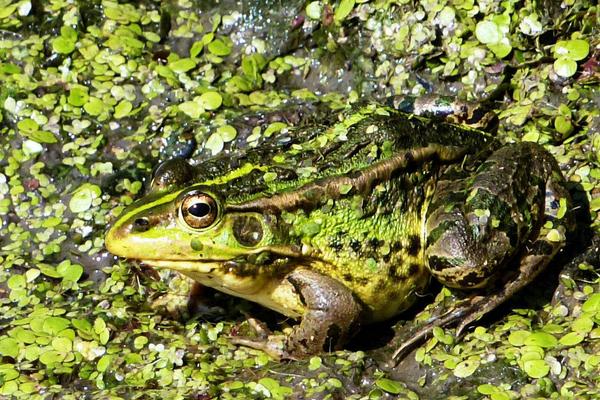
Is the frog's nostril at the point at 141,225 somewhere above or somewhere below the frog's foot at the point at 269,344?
above

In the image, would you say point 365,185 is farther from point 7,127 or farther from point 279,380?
point 7,127

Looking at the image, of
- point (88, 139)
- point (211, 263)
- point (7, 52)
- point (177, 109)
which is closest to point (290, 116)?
point (177, 109)

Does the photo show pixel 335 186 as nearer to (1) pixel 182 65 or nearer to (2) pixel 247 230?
(2) pixel 247 230

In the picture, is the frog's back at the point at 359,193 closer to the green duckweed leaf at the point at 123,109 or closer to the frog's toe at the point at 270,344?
the frog's toe at the point at 270,344

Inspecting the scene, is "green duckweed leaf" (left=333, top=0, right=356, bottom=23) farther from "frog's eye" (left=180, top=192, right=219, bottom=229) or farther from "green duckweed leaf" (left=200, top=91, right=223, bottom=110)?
"frog's eye" (left=180, top=192, right=219, bottom=229)

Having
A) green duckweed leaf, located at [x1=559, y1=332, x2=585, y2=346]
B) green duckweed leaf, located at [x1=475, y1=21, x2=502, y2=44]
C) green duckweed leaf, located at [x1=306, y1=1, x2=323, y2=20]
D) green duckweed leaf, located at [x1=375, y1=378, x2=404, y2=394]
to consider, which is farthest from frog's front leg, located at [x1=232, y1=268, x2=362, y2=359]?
green duckweed leaf, located at [x1=306, y1=1, x2=323, y2=20]

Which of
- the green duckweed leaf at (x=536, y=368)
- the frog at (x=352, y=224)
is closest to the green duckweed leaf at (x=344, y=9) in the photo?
the frog at (x=352, y=224)

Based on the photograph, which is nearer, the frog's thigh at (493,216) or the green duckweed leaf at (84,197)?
the frog's thigh at (493,216)
